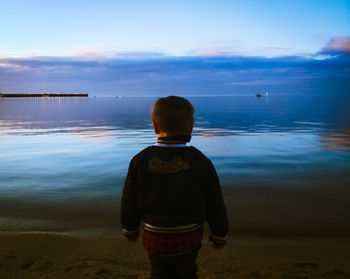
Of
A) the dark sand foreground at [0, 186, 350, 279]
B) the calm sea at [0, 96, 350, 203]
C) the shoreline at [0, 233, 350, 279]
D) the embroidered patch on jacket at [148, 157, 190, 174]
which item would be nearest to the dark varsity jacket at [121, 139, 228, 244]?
the embroidered patch on jacket at [148, 157, 190, 174]

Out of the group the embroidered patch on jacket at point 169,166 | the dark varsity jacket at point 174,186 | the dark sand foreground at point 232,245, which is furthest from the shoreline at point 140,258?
the embroidered patch on jacket at point 169,166

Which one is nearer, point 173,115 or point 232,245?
point 173,115

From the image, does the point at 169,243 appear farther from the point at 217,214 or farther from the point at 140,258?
the point at 140,258

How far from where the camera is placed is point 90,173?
1152cm

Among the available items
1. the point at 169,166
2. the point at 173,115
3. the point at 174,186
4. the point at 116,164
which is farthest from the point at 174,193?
the point at 116,164

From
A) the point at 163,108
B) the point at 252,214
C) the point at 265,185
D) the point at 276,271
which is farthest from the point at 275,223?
the point at 163,108

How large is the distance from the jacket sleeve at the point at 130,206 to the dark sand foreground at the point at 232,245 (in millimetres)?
965

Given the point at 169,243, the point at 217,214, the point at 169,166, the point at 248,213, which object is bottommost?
the point at 248,213

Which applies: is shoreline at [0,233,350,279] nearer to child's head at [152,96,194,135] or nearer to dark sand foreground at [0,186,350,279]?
dark sand foreground at [0,186,350,279]

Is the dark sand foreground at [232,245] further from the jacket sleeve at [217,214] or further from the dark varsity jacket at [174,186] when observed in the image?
the dark varsity jacket at [174,186]

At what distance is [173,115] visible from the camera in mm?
2789

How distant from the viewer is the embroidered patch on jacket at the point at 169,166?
273cm

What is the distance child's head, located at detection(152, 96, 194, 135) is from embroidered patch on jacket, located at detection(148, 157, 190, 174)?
265 millimetres

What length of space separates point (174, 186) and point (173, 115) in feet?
2.09
